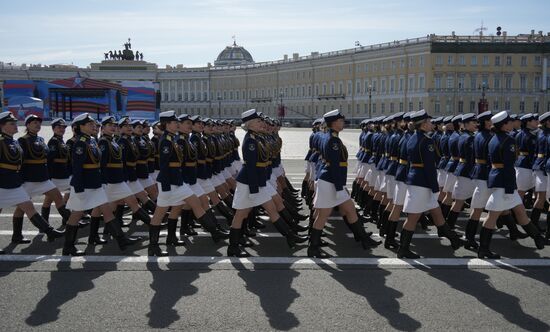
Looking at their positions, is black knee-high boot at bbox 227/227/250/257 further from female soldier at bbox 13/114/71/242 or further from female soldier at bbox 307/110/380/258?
female soldier at bbox 13/114/71/242

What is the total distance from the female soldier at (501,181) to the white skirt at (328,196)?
190 cm

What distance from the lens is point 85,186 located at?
7.84 metres

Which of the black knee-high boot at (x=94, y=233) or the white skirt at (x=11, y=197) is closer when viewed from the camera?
the white skirt at (x=11, y=197)

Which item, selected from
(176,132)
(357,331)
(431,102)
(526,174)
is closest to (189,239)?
(176,132)

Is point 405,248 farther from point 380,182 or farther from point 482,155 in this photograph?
point 380,182

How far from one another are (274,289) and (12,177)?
14.4ft

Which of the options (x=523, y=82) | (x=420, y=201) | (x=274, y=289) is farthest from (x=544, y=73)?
(x=274, y=289)

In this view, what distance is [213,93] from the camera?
12025cm

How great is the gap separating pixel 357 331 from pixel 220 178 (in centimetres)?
606

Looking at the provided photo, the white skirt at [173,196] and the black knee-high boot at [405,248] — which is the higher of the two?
the white skirt at [173,196]

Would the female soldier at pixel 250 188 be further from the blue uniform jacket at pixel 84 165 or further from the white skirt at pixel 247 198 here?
the blue uniform jacket at pixel 84 165

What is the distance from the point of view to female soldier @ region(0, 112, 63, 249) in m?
8.17

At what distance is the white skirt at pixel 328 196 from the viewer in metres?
7.70

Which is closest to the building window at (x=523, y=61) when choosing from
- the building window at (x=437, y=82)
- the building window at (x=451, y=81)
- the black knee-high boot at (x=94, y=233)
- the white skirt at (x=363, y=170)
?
the building window at (x=451, y=81)
